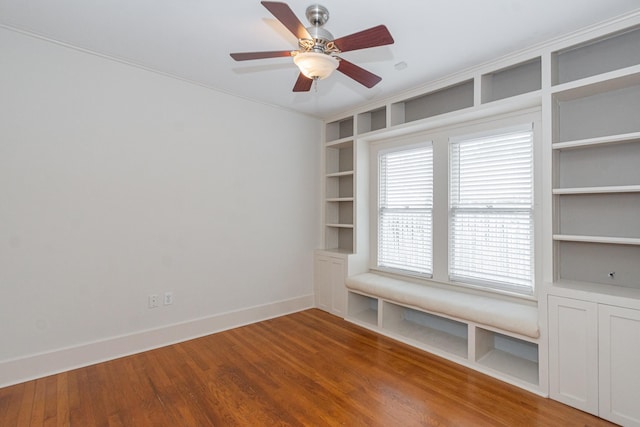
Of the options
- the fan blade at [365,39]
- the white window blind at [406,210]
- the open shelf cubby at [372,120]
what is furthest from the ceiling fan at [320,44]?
the open shelf cubby at [372,120]

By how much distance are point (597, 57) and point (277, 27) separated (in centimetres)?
252

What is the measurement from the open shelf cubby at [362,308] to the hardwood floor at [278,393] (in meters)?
0.67

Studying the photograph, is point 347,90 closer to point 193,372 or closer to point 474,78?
point 474,78

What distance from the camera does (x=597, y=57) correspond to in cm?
247

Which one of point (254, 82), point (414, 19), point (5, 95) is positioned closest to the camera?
point (414, 19)

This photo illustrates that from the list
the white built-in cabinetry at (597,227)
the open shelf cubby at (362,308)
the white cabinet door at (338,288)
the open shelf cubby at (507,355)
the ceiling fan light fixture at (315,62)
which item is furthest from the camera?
the white cabinet door at (338,288)

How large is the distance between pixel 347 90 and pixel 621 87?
2.34 metres

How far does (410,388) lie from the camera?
2.45 m

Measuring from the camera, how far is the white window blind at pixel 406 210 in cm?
365

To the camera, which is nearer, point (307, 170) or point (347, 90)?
point (347, 90)

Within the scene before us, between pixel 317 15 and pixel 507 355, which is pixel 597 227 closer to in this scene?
pixel 507 355

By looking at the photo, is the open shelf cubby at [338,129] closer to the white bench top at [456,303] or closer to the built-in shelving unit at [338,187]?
the built-in shelving unit at [338,187]

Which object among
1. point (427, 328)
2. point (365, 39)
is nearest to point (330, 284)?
point (427, 328)

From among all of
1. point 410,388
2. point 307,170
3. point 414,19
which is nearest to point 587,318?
point 410,388
